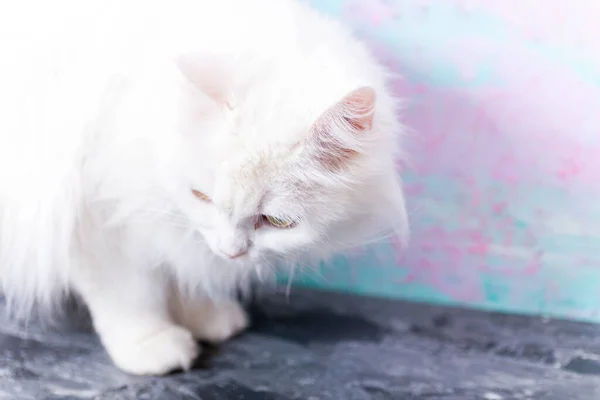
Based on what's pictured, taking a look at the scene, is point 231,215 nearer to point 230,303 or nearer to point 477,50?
point 230,303

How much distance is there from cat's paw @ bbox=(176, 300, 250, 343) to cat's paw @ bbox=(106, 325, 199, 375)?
0.34ft

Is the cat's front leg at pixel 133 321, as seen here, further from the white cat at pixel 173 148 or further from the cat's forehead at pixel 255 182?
the cat's forehead at pixel 255 182

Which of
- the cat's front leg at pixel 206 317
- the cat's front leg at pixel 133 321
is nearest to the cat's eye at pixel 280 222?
the cat's front leg at pixel 133 321

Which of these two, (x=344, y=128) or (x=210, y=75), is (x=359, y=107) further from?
(x=210, y=75)

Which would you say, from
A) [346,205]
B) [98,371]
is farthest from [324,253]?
[98,371]

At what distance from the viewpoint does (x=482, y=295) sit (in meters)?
1.32

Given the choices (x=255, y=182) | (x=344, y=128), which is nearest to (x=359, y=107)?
(x=344, y=128)

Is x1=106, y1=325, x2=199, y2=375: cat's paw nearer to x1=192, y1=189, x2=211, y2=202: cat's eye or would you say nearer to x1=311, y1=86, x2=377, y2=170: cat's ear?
x1=192, y1=189, x2=211, y2=202: cat's eye

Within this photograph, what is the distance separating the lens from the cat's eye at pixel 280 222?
817 mm

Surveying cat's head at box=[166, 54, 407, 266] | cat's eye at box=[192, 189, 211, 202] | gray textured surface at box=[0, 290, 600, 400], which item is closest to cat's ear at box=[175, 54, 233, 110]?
cat's head at box=[166, 54, 407, 266]

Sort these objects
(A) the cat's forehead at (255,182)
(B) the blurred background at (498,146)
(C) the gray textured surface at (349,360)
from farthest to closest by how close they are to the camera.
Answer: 1. (B) the blurred background at (498,146)
2. (C) the gray textured surface at (349,360)
3. (A) the cat's forehead at (255,182)

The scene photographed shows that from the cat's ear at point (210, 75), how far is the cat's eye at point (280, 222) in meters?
0.16

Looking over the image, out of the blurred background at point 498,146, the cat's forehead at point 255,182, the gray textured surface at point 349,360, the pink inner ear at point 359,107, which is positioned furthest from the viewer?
the blurred background at point 498,146

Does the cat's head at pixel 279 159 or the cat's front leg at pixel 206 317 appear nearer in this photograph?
the cat's head at pixel 279 159
